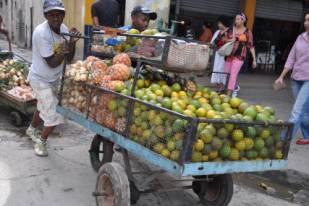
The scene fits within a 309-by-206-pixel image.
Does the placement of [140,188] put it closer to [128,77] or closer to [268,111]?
[128,77]

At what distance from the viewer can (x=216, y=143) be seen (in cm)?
302

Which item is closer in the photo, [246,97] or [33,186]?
[33,186]

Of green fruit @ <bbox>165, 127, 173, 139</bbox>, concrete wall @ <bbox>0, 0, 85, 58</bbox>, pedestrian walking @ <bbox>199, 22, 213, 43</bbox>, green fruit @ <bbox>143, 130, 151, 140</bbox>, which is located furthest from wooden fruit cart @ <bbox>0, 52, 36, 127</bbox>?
pedestrian walking @ <bbox>199, 22, 213, 43</bbox>

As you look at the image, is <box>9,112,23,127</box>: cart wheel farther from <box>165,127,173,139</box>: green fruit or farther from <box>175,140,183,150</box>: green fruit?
<box>175,140,183,150</box>: green fruit

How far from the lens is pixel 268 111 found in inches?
136

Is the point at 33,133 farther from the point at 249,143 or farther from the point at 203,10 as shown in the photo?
the point at 203,10

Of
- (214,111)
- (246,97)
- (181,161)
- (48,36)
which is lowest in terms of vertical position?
(246,97)

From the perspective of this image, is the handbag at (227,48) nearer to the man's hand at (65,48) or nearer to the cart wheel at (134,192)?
the man's hand at (65,48)

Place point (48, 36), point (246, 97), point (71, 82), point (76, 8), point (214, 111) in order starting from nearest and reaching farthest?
point (214, 111) → point (71, 82) → point (48, 36) → point (246, 97) → point (76, 8)

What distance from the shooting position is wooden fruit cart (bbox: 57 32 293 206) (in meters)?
2.92

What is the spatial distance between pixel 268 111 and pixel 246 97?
646 cm

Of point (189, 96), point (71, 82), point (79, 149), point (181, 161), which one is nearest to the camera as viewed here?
point (181, 161)

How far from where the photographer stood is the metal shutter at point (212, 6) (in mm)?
12039

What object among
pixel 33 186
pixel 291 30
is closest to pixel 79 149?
pixel 33 186
